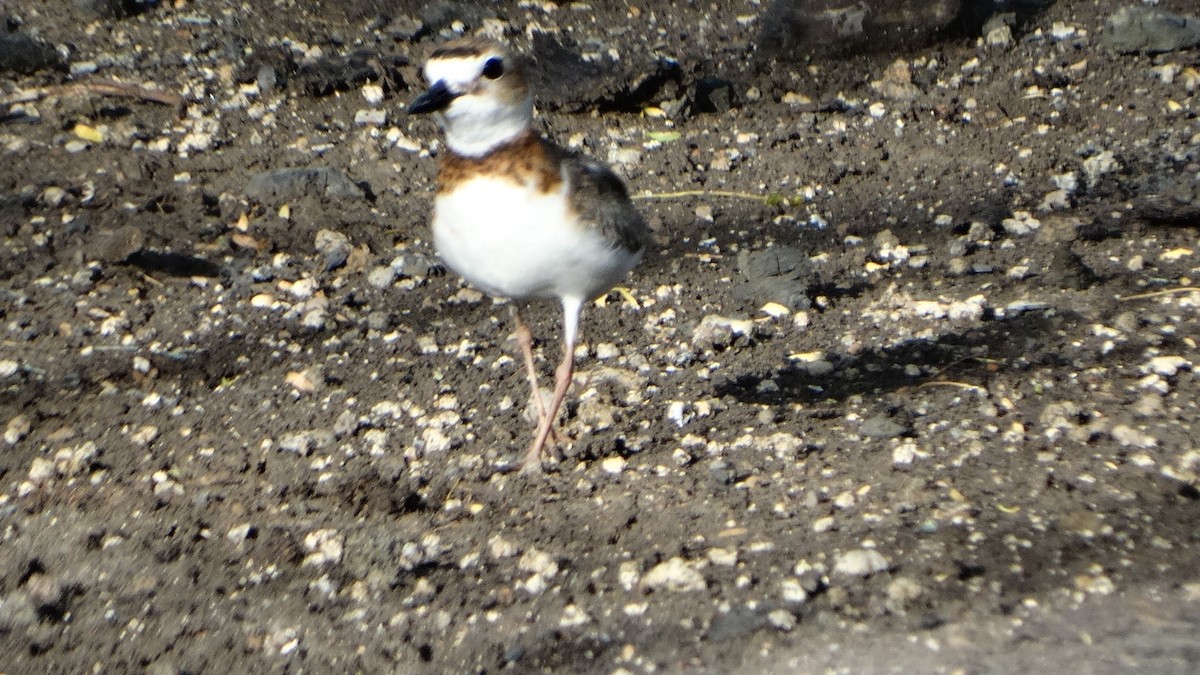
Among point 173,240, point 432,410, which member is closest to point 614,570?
point 432,410

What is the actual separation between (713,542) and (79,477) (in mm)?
1897

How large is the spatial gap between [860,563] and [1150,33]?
4.17 metres

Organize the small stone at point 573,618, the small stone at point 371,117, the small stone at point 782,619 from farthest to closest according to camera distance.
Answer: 1. the small stone at point 371,117
2. the small stone at point 573,618
3. the small stone at point 782,619

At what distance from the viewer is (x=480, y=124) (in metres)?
3.40

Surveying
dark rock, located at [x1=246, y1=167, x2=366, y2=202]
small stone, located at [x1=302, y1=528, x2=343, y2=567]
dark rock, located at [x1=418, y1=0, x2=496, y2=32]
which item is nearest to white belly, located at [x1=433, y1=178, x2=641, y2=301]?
small stone, located at [x1=302, y1=528, x2=343, y2=567]

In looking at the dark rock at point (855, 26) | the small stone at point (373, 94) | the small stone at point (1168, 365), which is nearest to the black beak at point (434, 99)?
the small stone at point (1168, 365)

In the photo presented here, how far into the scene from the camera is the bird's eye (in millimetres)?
3350

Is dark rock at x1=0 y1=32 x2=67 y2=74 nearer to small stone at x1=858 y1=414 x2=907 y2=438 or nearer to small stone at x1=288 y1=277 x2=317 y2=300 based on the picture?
small stone at x1=288 y1=277 x2=317 y2=300

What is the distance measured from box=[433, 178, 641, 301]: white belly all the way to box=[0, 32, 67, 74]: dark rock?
3.42 metres

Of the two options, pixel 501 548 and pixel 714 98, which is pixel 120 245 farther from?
pixel 714 98

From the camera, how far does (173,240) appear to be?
496 cm

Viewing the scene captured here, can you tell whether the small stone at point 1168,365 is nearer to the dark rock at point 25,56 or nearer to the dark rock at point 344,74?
the dark rock at point 344,74

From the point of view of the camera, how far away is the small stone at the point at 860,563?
120 inches

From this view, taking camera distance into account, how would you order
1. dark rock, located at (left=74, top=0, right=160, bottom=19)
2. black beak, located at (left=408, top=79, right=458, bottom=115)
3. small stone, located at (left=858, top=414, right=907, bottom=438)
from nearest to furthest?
1. black beak, located at (left=408, top=79, right=458, bottom=115)
2. small stone, located at (left=858, top=414, right=907, bottom=438)
3. dark rock, located at (left=74, top=0, right=160, bottom=19)
